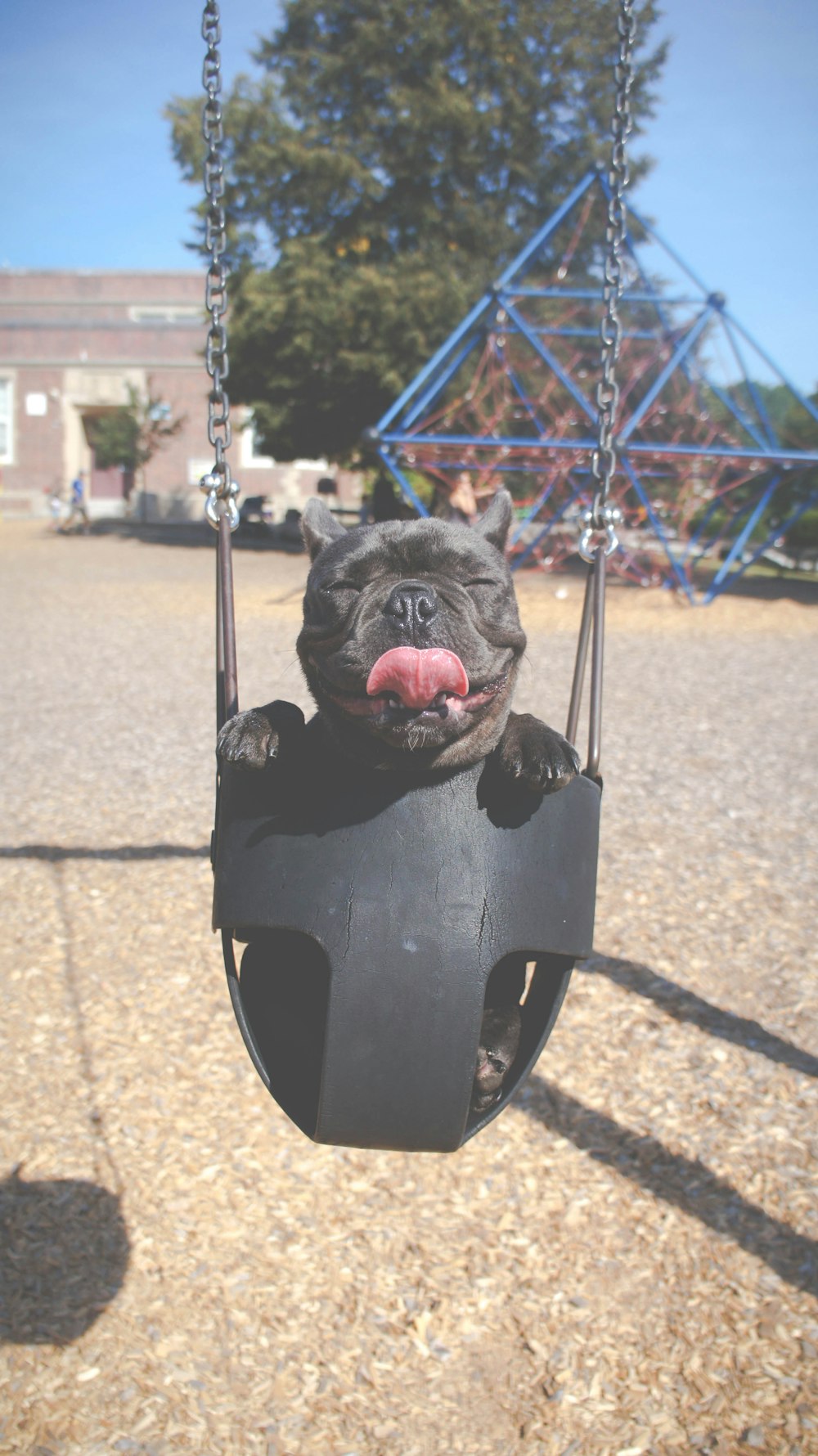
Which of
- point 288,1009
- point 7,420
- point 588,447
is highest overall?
point 7,420

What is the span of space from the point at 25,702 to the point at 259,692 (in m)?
2.12

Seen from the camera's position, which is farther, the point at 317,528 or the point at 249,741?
the point at 317,528

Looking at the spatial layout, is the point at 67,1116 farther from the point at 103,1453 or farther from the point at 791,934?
the point at 791,934

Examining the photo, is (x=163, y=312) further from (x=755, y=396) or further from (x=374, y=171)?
(x=755, y=396)

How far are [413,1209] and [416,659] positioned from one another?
2.33m

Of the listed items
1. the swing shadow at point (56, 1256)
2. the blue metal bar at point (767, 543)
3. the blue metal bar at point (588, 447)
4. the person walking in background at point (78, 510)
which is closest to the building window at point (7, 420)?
the person walking in background at point (78, 510)

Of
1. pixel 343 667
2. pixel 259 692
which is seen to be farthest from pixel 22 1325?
pixel 259 692

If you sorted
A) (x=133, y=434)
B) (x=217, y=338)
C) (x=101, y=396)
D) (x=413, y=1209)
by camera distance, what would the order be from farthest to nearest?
(x=101, y=396) → (x=133, y=434) → (x=413, y=1209) → (x=217, y=338)

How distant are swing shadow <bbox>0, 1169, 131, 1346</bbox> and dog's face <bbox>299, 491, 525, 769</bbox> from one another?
198cm

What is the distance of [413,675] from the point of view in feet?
5.35

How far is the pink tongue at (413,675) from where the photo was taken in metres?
1.63

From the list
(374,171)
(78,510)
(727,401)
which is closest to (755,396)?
(727,401)

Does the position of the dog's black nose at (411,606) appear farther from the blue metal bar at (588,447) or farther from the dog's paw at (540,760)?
the blue metal bar at (588,447)

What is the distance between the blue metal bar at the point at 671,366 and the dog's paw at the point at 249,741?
12.1m
